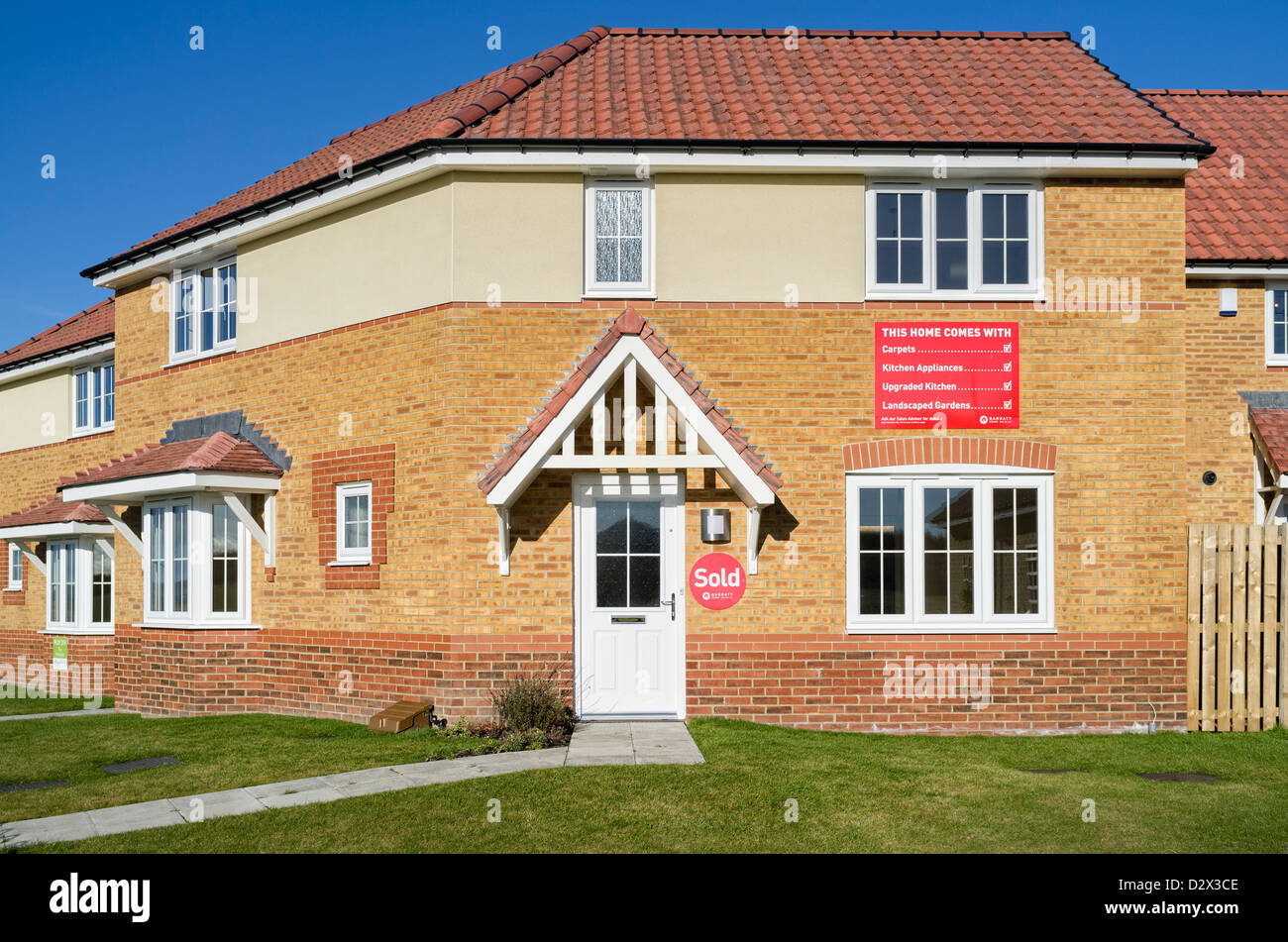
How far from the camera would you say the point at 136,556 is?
14.4m

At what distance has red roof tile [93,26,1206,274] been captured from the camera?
11320mm

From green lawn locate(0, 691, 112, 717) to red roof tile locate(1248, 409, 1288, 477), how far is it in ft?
51.7

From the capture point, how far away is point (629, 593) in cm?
1102

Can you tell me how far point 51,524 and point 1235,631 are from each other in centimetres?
1727

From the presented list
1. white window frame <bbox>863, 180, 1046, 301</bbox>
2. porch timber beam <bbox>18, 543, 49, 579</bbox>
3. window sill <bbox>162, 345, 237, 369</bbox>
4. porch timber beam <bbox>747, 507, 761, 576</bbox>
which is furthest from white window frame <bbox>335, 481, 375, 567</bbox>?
porch timber beam <bbox>18, 543, 49, 579</bbox>

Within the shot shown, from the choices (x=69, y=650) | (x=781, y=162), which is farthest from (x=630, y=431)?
(x=69, y=650)

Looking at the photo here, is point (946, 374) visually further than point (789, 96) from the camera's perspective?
No

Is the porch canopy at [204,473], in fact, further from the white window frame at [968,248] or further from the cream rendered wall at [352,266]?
the white window frame at [968,248]

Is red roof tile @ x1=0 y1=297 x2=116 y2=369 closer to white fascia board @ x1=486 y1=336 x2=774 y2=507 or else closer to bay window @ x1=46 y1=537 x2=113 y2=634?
bay window @ x1=46 y1=537 x2=113 y2=634

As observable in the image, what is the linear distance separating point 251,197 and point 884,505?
10.4m

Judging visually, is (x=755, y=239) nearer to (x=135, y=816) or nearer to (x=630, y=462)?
(x=630, y=462)

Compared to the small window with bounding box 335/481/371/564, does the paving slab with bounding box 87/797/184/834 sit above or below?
below

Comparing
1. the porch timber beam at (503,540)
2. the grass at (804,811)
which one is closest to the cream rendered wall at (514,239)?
the porch timber beam at (503,540)

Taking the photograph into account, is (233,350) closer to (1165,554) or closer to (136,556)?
(136,556)
